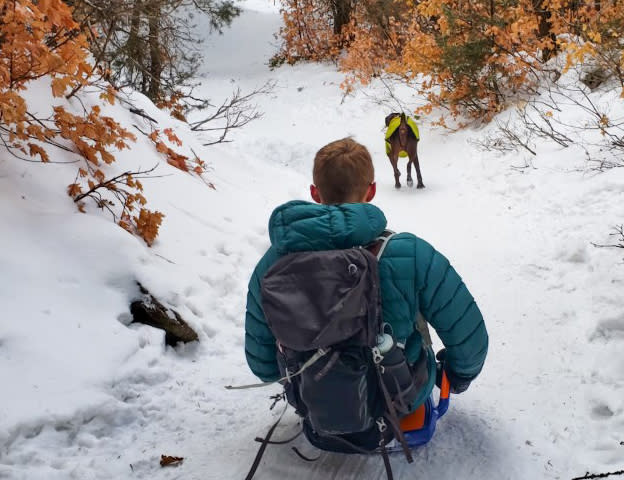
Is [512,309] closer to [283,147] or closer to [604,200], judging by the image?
[604,200]

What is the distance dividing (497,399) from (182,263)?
2.56 meters

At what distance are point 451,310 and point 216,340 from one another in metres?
1.99

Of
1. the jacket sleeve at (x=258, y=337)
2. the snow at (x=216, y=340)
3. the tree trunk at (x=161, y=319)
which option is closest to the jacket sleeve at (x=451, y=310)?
the snow at (x=216, y=340)

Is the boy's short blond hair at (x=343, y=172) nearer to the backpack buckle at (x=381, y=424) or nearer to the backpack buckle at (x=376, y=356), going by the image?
the backpack buckle at (x=376, y=356)

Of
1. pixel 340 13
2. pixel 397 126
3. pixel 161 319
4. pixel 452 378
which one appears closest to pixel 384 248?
pixel 452 378

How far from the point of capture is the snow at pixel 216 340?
2254mm

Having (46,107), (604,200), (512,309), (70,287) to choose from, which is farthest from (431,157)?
(70,287)

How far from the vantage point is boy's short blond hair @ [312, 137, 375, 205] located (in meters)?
2.06

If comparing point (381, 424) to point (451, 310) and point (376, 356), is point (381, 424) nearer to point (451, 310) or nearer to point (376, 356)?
point (376, 356)

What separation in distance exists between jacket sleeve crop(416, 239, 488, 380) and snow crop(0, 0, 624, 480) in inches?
17.2

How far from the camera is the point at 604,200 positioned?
510 centimetres

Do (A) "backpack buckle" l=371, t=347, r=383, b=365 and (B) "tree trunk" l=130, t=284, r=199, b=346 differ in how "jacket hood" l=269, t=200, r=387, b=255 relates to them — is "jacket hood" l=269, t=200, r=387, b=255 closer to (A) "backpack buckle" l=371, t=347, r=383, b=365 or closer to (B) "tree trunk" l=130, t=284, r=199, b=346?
(A) "backpack buckle" l=371, t=347, r=383, b=365

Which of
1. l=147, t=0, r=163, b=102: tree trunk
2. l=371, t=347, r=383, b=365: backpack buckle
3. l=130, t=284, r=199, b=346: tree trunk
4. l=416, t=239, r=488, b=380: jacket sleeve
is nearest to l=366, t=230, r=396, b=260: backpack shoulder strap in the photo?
l=416, t=239, r=488, b=380: jacket sleeve

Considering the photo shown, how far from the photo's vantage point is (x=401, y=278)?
75.8 inches
